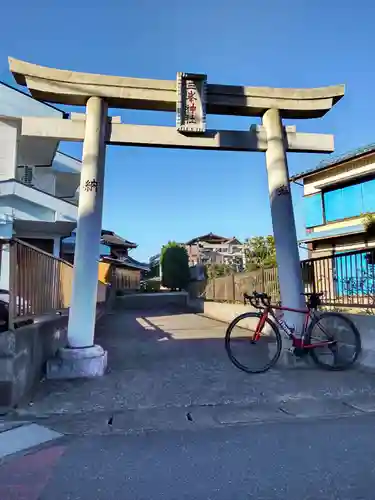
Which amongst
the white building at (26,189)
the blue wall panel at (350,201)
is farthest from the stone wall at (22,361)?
the blue wall panel at (350,201)

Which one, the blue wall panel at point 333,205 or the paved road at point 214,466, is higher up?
the blue wall panel at point 333,205

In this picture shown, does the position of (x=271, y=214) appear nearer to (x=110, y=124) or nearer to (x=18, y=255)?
(x=110, y=124)

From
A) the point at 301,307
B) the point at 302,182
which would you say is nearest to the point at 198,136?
the point at 301,307

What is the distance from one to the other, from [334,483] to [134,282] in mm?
31901

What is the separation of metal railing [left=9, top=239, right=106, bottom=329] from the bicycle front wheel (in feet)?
8.82

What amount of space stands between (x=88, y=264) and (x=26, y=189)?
337 inches

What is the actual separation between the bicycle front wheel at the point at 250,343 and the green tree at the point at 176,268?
76.4 ft

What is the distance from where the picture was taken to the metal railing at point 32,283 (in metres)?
4.30

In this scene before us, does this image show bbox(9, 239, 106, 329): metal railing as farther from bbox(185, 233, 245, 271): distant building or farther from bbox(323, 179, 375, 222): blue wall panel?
bbox(185, 233, 245, 271): distant building

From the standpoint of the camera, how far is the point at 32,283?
16.8 feet

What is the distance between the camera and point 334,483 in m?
2.51

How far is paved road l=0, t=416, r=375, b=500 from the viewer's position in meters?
2.43

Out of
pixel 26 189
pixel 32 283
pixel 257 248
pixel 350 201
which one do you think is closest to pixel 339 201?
pixel 350 201

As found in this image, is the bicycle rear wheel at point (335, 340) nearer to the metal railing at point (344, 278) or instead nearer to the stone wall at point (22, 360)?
the metal railing at point (344, 278)
